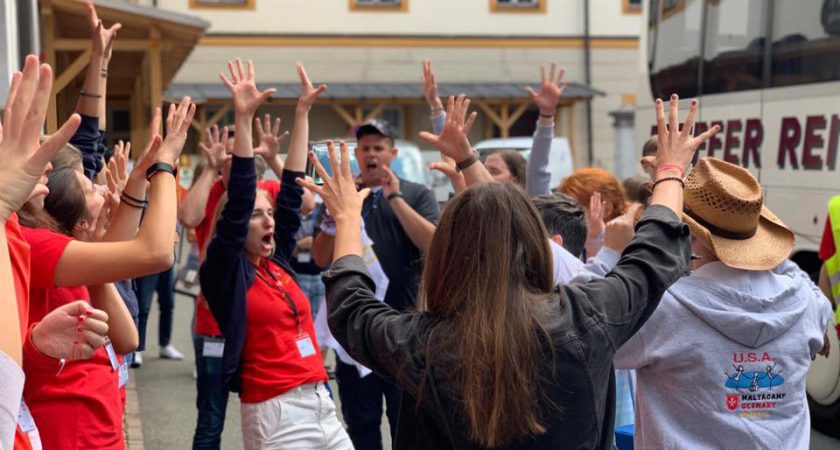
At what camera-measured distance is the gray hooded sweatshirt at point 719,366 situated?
308cm

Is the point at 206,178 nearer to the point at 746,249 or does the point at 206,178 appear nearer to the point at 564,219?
the point at 564,219

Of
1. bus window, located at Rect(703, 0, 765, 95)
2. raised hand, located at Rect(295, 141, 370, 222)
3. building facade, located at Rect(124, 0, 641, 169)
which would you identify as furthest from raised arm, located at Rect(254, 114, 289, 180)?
building facade, located at Rect(124, 0, 641, 169)

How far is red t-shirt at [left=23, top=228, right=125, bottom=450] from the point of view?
9.91 feet

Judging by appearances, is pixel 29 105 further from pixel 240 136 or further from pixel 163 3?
pixel 163 3

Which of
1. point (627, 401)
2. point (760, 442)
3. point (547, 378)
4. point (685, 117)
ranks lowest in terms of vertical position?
point (627, 401)

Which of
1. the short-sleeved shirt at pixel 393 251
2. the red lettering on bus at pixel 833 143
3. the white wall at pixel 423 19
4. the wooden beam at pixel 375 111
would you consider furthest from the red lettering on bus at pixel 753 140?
the white wall at pixel 423 19

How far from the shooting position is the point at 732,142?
8.75m

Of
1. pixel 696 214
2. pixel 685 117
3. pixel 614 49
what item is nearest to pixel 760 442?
pixel 696 214

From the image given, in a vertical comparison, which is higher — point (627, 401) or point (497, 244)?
point (497, 244)

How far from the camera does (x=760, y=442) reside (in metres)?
3.09

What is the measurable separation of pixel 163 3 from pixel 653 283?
2757 cm

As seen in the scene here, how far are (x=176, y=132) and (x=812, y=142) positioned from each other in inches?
229

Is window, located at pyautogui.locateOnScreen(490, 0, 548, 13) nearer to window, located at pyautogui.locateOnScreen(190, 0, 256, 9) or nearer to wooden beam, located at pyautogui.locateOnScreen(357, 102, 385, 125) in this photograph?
wooden beam, located at pyautogui.locateOnScreen(357, 102, 385, 125)

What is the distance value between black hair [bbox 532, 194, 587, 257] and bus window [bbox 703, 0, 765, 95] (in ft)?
16.0
